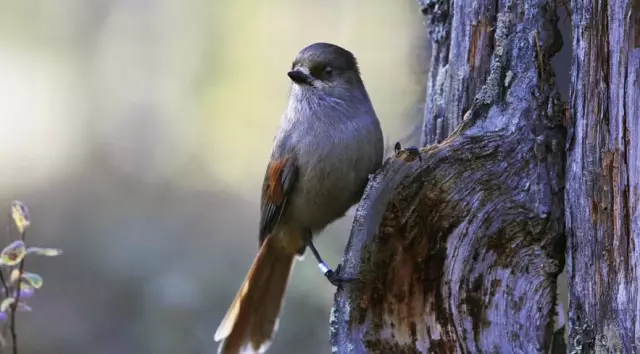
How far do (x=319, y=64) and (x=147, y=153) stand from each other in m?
2.39

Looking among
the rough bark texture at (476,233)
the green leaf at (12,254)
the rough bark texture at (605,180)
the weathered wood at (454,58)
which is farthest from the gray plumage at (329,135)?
the green leaf at (12,254)

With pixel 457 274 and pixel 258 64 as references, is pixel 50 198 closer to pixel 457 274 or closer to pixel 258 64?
pixel 258 64

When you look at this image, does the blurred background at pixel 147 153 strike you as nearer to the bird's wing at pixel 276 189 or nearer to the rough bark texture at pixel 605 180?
the bird's wing at pixel 276 189

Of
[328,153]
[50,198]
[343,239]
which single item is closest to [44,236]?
[50,198]

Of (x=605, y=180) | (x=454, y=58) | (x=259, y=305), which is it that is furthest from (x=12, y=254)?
(x=605, y=180)

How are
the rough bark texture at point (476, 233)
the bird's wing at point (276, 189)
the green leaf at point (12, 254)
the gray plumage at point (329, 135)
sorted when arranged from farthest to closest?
the bird's wing at point (276, 189) < the gray plumage at point (329, 135) < the green leaf at point (12, 254) < the rough bark texture at point (476, 233)

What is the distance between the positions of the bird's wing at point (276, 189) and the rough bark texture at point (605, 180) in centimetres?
104

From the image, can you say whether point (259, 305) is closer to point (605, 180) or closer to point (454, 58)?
point (454, 58)

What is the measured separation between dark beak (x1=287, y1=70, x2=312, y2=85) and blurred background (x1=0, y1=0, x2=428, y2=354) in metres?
1.65

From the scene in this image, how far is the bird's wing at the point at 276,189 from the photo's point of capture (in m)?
2.72

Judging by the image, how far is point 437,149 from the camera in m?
2.12

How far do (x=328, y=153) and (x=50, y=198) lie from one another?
273cm

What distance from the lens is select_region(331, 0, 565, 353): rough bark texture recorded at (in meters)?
2.04

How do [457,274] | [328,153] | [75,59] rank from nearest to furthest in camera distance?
1. [457,274]
2. [328,153]
3. [75,59]
